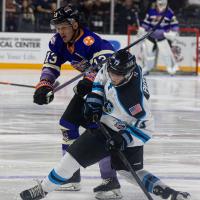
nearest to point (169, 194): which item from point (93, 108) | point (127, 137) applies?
point (127, 137)

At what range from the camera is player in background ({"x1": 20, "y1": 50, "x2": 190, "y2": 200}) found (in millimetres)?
4949

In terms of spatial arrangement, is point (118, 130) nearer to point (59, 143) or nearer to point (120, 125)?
point (120, 125)

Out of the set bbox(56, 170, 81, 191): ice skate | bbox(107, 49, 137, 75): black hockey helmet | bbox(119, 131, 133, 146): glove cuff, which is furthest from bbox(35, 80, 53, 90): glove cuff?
bbox(119, 131, 133, 146): glove cuff

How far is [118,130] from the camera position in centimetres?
509

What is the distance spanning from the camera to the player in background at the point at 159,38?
603 inches

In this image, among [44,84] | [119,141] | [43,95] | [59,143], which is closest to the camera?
[119,141]

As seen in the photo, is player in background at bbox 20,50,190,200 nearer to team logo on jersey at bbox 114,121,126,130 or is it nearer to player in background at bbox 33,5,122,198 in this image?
team logo on jersey at bbox 114,121,126,130

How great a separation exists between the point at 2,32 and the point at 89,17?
179cm

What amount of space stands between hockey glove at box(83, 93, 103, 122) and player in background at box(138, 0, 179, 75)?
1026cm

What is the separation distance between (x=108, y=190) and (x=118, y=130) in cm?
58

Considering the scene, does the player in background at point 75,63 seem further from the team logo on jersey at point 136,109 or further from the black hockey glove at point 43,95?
the team logo on jersey at point 136,109

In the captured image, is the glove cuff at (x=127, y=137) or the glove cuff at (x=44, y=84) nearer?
the glove cuff at (x=127, y=137)

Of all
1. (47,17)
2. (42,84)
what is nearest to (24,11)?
(47,17)

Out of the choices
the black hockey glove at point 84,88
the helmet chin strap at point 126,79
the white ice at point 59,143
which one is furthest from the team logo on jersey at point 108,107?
the white ice at point 59,143
